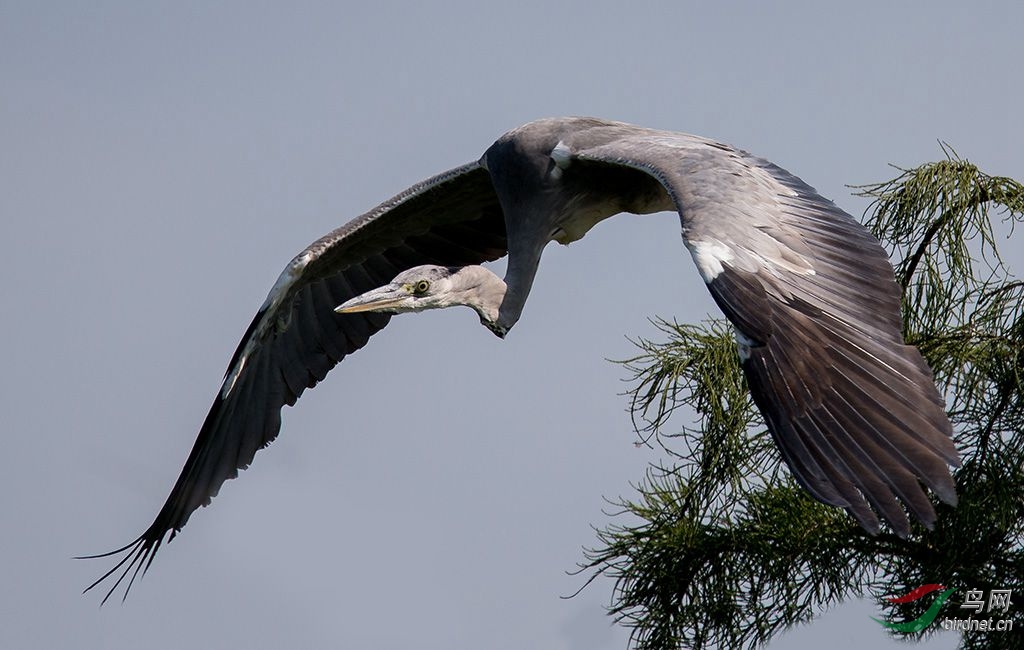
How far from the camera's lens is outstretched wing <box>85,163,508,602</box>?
7062 millimetres

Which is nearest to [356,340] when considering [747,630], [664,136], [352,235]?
[352,235]

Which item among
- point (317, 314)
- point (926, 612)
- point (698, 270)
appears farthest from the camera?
point (317, 314)

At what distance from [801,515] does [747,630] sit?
0.48 meters

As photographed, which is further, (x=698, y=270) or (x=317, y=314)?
(x=317, y=314)

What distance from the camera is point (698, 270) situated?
5000 millimetres

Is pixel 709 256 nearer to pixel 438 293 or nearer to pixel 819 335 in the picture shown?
pixel 819 335

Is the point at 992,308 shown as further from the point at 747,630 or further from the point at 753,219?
the point at 747,630

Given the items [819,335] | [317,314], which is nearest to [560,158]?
[317,314]

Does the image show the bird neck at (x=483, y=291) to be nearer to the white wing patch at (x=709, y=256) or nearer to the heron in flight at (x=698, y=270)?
the heron in flight at (x=698, y=270)

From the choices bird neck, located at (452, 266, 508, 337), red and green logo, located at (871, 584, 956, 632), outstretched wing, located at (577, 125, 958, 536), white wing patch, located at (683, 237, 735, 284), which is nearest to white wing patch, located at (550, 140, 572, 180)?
bird neck, located at (452, 266, 508, 337)

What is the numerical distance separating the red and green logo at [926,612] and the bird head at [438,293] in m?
2.44

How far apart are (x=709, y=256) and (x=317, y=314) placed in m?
3.00

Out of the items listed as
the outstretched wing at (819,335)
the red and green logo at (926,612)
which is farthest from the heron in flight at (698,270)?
the red and green logo at (926,612)

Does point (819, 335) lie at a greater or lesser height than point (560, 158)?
lesser
